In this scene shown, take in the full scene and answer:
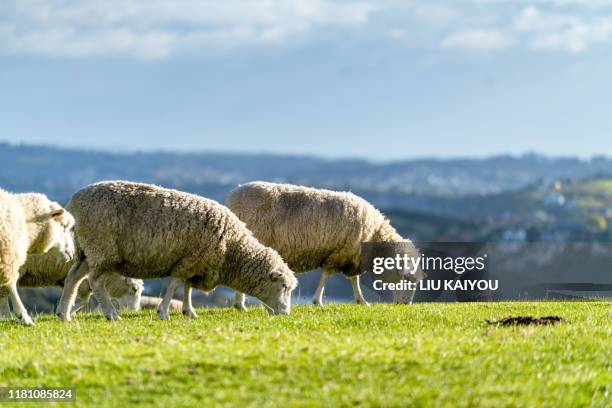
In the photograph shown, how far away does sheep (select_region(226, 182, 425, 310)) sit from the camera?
21.8 m

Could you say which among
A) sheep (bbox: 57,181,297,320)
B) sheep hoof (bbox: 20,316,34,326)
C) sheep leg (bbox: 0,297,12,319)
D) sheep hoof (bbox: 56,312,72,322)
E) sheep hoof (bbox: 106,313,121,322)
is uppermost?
sheep (bbox: 57,181,297,320)

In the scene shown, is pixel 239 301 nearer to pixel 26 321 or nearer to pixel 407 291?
pixel 26 321

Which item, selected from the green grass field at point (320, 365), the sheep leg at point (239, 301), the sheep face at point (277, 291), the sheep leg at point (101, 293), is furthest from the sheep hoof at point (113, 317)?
the sheep leg at point (239, 301)

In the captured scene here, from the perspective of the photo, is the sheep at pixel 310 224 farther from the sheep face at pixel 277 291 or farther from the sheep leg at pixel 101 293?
the sheep leg at pixel 101 293

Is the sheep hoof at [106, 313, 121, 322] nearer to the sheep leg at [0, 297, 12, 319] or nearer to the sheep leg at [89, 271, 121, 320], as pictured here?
the sheep leg at [89, 271, 121, 320]

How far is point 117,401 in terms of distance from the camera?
924cm

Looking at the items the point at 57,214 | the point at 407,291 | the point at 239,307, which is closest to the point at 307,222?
the point at 239,307

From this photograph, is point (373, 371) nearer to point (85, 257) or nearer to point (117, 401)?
point (117, 401)

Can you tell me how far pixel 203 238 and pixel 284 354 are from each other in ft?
25.5

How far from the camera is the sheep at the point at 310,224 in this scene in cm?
2184

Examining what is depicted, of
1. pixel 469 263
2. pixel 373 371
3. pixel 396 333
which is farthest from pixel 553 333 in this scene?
pixel 469 263

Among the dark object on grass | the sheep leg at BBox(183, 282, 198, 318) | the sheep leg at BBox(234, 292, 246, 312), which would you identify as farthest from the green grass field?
the sheep leg at BBox(234, 292, 246, 312)

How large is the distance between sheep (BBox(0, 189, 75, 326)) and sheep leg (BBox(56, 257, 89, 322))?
0.32 m

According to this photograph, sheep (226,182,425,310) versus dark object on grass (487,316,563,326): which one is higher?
sheep (226,182,425,310)
